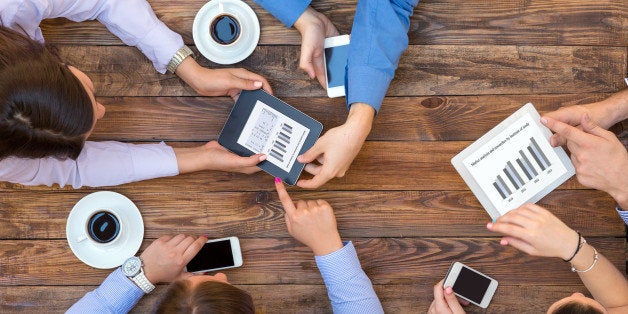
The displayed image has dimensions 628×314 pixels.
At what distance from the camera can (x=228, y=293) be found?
1.40 meters

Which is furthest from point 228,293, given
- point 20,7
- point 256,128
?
point 20,7

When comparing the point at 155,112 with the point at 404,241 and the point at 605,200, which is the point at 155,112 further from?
the point at 605,200

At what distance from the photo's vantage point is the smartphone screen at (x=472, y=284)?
5.82 feet

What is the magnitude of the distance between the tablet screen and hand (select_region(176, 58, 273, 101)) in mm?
66

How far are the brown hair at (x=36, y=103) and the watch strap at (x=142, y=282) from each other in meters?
0.49

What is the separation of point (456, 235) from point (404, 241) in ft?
0.59

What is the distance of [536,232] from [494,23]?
715mm

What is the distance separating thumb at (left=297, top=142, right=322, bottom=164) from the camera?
1595 mm

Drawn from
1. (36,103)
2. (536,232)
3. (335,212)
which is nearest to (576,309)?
(536,232)

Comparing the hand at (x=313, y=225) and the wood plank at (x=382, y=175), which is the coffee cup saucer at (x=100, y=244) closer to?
the wood plank at (x=382, y=175)

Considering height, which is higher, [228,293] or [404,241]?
[228,293]

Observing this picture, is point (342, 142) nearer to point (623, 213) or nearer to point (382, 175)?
point (382, 175)

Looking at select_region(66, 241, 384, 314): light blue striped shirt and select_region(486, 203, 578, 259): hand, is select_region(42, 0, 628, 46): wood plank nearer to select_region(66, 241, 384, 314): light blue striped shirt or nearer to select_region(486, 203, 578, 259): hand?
select_region(486, 203, 578, 259): hand

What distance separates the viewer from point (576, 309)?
1433mm
